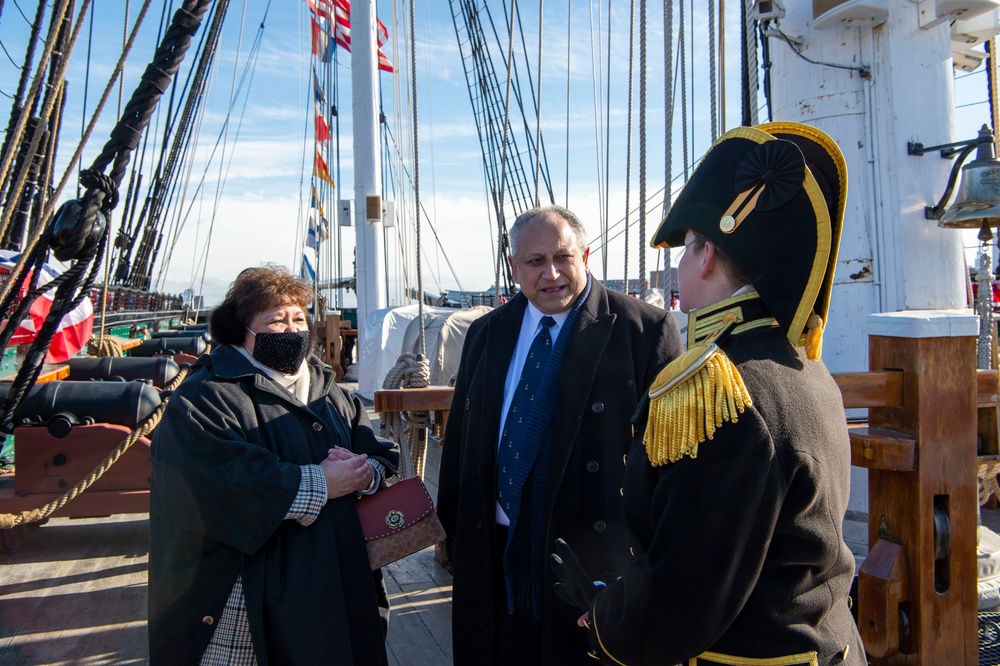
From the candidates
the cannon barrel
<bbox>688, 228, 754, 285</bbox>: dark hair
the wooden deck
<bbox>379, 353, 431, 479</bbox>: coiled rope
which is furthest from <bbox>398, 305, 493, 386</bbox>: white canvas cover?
<bbox>688, 228, 754, 285</bbox>: dark hair

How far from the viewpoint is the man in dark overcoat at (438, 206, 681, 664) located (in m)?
1.74

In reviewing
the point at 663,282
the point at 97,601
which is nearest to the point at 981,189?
the point at 663,282

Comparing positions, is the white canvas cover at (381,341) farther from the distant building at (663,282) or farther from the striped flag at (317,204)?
the striped flag at (317,204)

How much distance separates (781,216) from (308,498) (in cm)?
122

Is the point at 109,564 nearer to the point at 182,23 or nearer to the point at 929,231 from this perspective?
the point at 182,23

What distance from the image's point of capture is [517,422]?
1858 millimetres

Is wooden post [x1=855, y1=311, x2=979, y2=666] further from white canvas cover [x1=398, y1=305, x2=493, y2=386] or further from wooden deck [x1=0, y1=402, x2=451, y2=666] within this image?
white canvas cover [x1=398, y1=305, x2=493, y2=386]

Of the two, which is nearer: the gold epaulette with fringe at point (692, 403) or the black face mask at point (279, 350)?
the gold epaulette with fringe at point (692, 403)

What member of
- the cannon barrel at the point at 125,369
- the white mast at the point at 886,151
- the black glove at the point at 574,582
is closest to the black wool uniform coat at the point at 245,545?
the black glove at the point at 574,582

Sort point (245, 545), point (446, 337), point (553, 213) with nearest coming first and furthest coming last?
point (245, 545) < point (553, 213) < point (446, 337)

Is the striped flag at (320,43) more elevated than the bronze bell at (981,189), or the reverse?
the striped flag at (320,43)

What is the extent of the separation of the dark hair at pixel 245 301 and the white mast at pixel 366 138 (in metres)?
5.34

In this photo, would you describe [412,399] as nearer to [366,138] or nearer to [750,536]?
[750,536]

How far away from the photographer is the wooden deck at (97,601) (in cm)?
260
